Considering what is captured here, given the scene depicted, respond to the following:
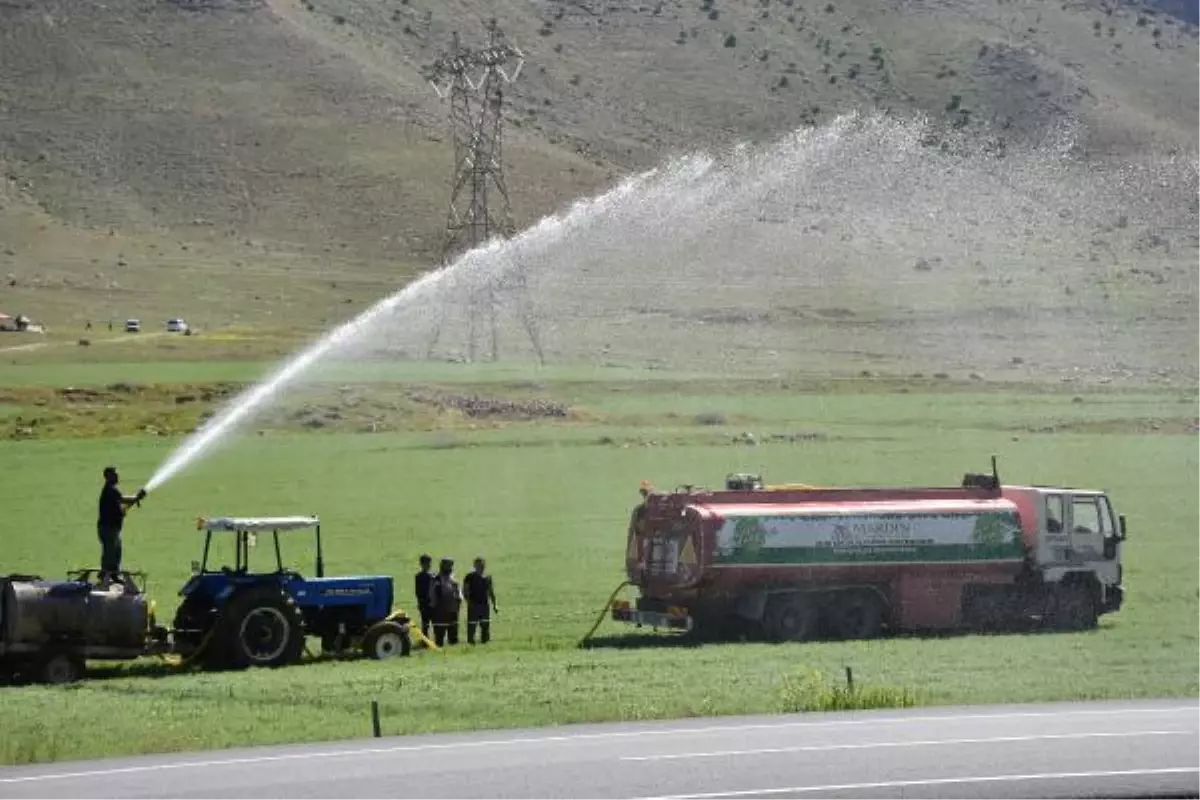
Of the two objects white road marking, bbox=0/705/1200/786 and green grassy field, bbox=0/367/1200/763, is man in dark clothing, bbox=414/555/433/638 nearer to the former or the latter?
green grassy field, bbox=0/367/1200/763

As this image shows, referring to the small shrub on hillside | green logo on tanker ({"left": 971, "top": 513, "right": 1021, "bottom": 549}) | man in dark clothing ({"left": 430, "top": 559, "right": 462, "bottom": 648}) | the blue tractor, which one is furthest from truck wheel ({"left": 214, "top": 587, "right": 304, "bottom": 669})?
green logo on tanker ({"left": 971, "top": 513, "right": 1021, "bottom": 549})

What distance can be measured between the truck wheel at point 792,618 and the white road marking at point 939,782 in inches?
538

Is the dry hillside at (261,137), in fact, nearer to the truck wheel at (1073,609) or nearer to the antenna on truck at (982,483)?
the antenna on truck at (982,483)

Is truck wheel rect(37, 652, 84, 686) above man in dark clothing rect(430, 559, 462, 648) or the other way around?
the other way around

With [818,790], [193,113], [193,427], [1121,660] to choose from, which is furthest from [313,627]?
[193,113]

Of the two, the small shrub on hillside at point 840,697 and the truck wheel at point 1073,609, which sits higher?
the truck wheel at point 1073,609

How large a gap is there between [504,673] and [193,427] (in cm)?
4564

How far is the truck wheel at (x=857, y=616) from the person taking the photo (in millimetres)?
34094

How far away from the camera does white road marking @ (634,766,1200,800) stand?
61.9ft

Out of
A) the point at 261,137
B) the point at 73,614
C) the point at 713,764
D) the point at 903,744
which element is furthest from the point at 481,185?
the point at 261,137

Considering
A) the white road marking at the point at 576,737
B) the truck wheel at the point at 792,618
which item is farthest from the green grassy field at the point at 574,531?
the white road marking at the point at 576,737

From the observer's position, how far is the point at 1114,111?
192125 millimetres

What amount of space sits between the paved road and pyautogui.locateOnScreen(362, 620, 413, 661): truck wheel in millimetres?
8163

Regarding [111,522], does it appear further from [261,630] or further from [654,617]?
[654,617]
